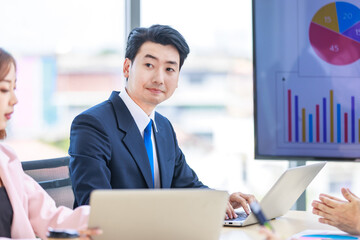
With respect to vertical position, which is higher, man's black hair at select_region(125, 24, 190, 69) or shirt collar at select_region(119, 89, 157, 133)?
man's black hair at select_region(125, 24, 190, 69)

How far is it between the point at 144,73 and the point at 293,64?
0.87 meters

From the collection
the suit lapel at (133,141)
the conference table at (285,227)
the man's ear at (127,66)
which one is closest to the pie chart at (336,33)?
the conference table at (285,227)

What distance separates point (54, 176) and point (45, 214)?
0.58 m

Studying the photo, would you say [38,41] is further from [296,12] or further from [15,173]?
[15,173]

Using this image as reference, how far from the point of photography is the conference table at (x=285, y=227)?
75.2 inches

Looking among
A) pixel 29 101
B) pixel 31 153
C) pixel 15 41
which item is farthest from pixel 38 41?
pixel 31 153

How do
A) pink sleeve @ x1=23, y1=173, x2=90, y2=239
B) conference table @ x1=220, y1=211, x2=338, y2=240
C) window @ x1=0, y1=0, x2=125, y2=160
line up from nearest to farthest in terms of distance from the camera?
pink sleeve @ x1=23, y1=173, x2=90, y2=239 < conference table @ x1=220, y1=211, x2=338, y2=240 < window @ x1=0, y1=0, x2=125, y2=160

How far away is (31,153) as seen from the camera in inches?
147

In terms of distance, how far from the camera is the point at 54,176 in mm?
2363

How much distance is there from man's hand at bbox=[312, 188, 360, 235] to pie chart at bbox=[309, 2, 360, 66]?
0.92 meters

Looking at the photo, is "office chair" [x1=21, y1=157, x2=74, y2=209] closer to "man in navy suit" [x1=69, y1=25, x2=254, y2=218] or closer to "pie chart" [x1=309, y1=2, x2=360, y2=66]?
"man in navy suit" [x1=69, y1=25, x2=254, y2=218]

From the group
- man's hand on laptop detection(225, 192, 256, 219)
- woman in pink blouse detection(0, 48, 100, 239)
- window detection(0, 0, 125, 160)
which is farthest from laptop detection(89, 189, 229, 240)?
window detection(0, 0, 125, 160)

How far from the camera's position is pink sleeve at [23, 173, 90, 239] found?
1.74m

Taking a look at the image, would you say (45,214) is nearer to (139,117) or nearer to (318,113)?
(139,117)
